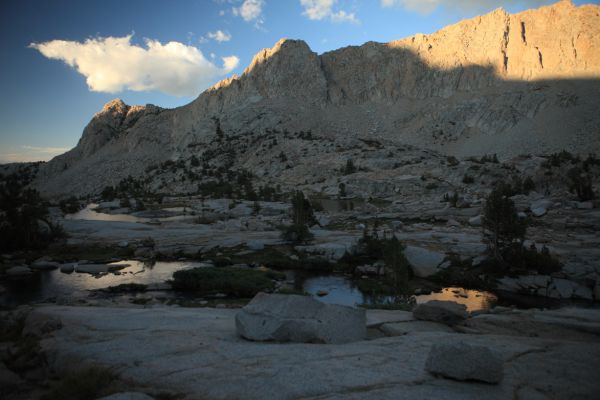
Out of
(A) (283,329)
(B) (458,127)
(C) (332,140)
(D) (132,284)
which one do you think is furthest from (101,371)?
(B) (458,127)

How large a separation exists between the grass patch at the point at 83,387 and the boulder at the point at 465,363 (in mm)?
5810

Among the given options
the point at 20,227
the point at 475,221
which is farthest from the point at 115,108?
the point at 475,221

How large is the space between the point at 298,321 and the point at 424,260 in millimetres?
18034

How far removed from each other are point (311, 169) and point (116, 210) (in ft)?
127

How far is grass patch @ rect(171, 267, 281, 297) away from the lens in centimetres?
2170

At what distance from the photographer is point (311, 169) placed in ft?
266

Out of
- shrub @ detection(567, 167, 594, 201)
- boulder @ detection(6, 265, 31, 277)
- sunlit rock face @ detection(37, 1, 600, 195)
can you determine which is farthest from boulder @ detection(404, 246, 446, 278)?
sunlit rock face @ detection(37, 1, 600, 195)

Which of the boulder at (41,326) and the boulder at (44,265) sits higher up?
the boulder at (41,326)

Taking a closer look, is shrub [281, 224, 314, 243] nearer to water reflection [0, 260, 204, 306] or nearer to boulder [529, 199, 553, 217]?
water reflection [0, 260, 204, 306]

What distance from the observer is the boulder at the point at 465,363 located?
632cm

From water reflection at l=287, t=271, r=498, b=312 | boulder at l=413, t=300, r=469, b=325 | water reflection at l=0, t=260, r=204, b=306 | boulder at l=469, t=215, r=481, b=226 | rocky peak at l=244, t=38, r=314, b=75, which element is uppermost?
rocky peak at l=244, t=38, r=314, b=75

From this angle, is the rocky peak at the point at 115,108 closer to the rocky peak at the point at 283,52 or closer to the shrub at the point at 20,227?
the rocky peak at the point at 283,52

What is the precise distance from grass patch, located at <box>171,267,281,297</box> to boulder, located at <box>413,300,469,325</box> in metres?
11.7

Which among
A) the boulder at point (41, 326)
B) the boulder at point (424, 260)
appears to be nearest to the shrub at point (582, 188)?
the boulder at point (424, 260)
